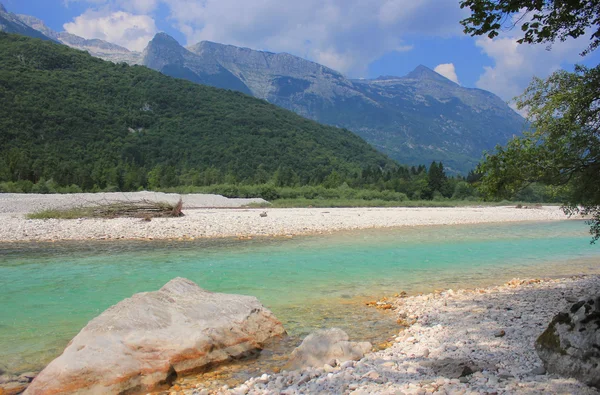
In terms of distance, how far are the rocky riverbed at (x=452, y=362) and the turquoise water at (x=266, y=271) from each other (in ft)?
5.02

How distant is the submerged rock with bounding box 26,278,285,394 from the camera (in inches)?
201

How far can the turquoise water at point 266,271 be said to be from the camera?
853cm

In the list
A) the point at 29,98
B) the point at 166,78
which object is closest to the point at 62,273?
the point at 29,98

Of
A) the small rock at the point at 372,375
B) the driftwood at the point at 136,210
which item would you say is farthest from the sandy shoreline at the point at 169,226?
the small rock at the point at 372,375

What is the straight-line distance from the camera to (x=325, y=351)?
5.86 m

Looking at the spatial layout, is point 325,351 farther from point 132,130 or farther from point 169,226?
point 132,130

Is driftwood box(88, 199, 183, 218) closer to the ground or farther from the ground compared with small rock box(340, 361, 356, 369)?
Answer: farther from the ground

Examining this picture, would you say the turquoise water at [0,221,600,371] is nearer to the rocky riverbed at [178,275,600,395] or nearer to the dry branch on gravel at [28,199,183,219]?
the rocky riverbed at [178,275,600,395]

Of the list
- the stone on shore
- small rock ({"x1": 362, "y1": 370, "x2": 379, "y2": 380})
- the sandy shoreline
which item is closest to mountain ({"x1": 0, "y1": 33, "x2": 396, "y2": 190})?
the sandy shoreline

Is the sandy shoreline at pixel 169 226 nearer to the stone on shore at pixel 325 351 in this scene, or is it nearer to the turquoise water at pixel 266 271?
the turquoise water at pixel 266 271

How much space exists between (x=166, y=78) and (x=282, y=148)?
43594mm

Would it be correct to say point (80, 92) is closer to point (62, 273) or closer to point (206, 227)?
point (206, 227)

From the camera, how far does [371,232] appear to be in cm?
2528

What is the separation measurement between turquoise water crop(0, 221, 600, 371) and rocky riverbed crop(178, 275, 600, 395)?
1.53m
